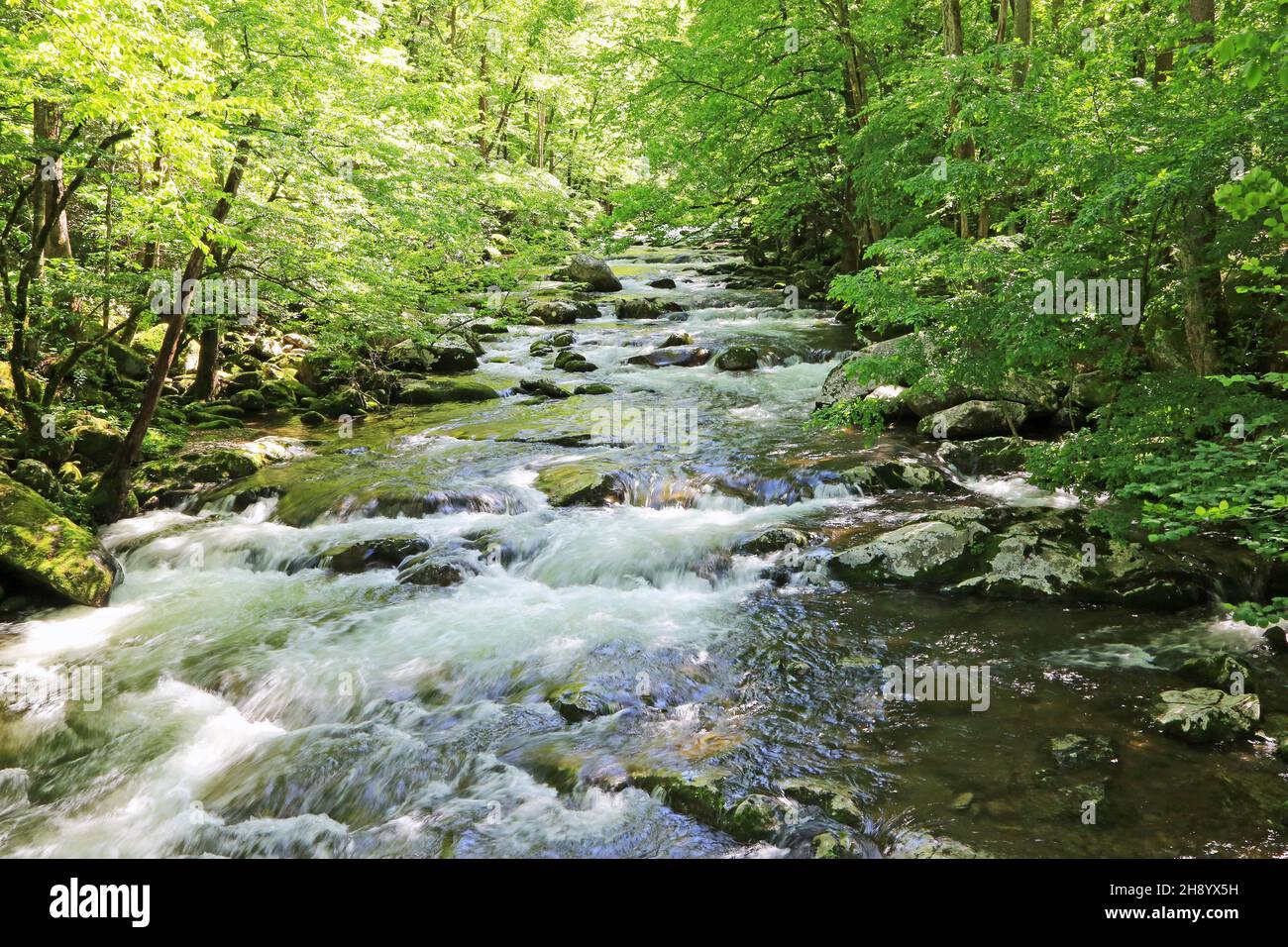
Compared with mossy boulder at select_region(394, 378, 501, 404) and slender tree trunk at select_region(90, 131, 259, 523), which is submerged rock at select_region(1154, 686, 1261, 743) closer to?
slender tree trunk at select_region(90, 131, 259, 523)

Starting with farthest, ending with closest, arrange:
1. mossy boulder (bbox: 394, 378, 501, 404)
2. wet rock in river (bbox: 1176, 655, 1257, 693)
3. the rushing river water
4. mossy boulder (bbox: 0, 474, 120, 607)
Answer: mossy boulder (bbox: 394, 378, 501, 404), mossy boulder (bbox: 0, 474, 120, 607), wet rock in river (bbox: 1176, 655, 1257, 693), the rushing river water

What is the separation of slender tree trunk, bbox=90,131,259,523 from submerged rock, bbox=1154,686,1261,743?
36.3ft

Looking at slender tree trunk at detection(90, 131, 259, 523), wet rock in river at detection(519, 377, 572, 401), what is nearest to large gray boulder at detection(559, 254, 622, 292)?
wet rock in river at detection(519, 377, 572, 401)

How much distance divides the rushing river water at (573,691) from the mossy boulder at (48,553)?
1.33 ft

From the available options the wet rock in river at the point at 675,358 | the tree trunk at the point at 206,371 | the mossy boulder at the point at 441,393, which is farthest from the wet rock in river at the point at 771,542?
the tree trunk at the point at 206,371

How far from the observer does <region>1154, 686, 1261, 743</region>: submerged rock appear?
5164 mm

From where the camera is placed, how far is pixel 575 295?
981 inches

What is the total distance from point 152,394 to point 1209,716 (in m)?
11.8

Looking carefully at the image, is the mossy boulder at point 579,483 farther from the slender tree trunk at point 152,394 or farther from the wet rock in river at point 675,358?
the wet rock in river at point 675,358

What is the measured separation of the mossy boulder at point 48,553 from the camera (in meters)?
8.14

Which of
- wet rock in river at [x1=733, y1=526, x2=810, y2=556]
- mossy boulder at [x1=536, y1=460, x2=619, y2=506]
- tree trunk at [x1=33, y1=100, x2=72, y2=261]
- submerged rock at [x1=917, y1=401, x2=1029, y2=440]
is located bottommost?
wet rock in river at [x1=733, y1=526, x2=810, y2=556]

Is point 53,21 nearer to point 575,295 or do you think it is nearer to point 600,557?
point 600,557

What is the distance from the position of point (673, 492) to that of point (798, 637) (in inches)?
→ 152
